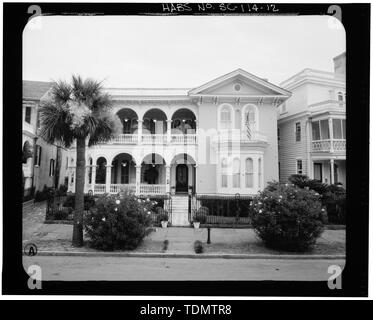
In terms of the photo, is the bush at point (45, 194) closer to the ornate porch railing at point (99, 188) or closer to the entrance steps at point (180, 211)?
the ornate porch railing at point (99, 188)

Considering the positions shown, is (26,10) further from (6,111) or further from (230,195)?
(230,195)

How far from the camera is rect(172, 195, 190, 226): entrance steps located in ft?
36.6

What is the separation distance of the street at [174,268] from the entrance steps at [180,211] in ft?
11.9

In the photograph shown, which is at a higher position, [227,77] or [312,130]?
[227,77]

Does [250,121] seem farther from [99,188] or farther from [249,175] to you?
[99,188]

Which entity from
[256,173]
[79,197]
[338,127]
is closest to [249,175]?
[256,173]

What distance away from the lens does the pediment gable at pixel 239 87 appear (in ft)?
44.2

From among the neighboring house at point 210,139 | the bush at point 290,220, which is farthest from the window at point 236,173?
the bush at point 290,220

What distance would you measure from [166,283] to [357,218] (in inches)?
156

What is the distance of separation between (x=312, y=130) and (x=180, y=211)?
921 cm

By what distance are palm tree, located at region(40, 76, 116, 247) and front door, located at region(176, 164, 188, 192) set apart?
7.69 metres

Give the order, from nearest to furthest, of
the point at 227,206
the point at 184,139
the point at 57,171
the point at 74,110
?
the point at 74,110 → the point at 227,206 → the point at 57,171 → the point at 184,139

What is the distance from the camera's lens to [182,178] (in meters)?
15.5

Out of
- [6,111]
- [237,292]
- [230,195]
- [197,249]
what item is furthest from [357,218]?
[230,195]
